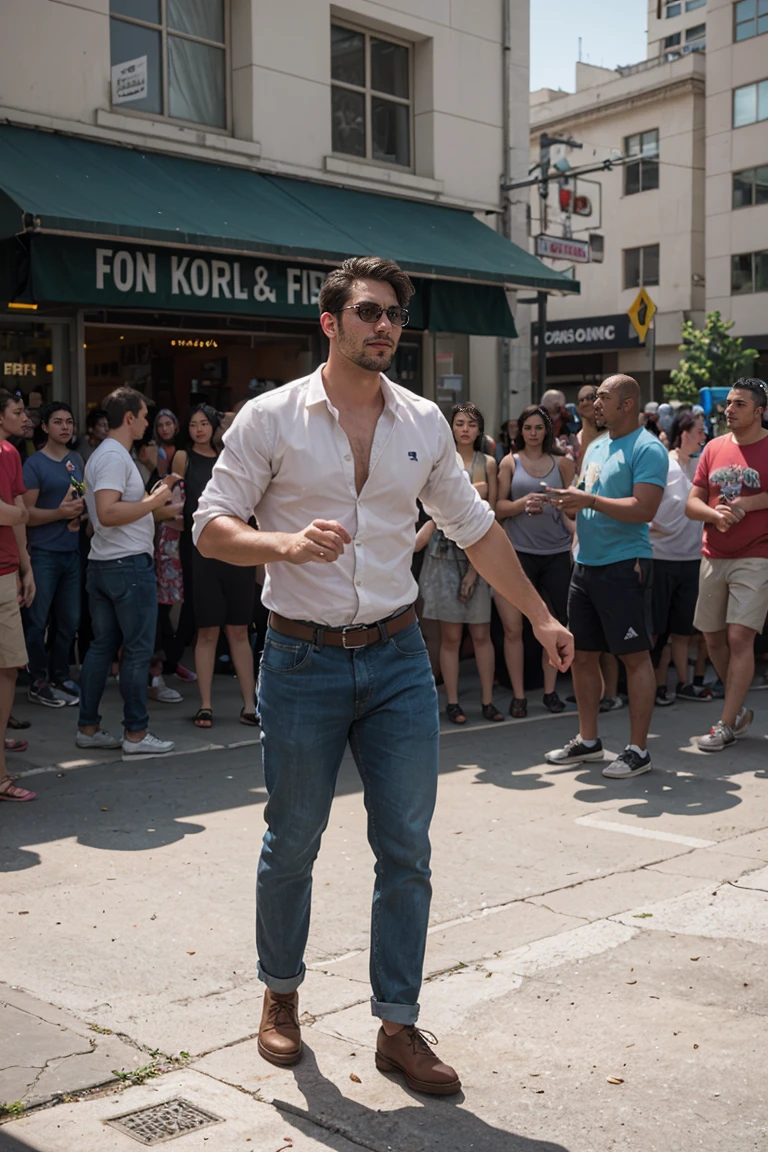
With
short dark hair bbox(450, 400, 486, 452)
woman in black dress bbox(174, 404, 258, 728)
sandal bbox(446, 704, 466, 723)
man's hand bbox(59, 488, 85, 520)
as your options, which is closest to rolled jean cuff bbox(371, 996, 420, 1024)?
woman in black dress bbox(174, 404, 258, 728)

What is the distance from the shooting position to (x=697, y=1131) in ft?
10.9

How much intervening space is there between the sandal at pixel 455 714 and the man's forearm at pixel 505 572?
501 cm

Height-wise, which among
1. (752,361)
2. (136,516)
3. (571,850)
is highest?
(752,361)

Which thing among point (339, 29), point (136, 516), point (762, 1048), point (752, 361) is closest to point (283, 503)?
point (762, 1048)

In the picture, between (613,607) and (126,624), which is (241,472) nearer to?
(613,607)

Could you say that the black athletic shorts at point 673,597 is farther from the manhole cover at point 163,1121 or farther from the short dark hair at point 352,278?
the manhole cover at point 163,1121

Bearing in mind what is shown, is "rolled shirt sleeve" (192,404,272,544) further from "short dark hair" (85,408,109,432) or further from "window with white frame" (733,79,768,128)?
"window with white frame" (733,79,768,128)

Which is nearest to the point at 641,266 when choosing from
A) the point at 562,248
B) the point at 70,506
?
the point at 562,248

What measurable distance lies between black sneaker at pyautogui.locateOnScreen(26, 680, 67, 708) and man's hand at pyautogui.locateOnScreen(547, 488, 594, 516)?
418 cm

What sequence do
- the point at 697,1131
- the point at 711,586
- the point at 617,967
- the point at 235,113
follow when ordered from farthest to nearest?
the point at 235,113
the point at 711,586
the point at 617,967
the point at 697,1131

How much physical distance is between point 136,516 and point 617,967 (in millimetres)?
4099

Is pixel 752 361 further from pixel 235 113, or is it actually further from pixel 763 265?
pixel 235 113

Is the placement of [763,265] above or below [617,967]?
above

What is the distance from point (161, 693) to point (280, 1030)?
19.6ft
